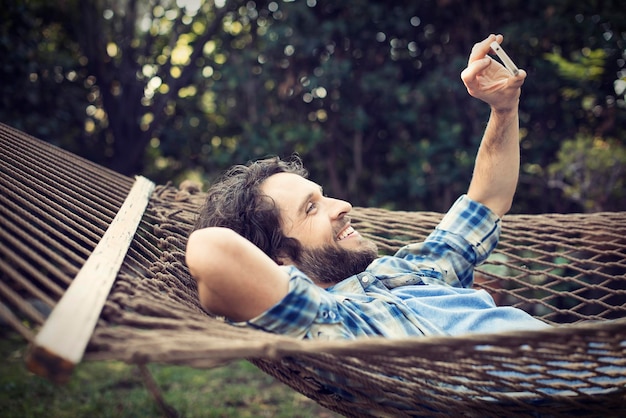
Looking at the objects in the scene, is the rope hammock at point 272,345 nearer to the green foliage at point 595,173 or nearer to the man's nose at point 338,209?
the man's nose at point 338,209

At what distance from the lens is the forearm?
162 centimetres

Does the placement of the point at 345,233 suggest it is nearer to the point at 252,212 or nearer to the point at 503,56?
the point at 252,212

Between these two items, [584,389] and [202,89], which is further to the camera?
[202,89]

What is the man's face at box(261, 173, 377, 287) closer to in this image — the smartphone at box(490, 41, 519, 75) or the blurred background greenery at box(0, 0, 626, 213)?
the smartphone at box(490, 41, 519, 75)

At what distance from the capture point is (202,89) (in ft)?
11.6

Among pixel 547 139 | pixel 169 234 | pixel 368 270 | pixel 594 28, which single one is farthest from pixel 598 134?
pixel 169 234

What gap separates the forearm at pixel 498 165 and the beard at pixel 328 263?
52 cm

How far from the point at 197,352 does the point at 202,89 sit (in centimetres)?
303

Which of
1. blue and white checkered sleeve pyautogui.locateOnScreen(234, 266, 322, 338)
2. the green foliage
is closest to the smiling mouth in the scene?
blue and white checkered sleeve pyautogui.locateOnScreen(234, 266, 322, 338)

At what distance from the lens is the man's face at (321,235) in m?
1.39

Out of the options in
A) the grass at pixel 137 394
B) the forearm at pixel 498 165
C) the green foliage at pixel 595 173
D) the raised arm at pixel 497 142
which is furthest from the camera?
the green foliage at pixel 595 173

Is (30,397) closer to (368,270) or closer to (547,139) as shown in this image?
(368,270)

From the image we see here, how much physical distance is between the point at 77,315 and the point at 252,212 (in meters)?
0.69

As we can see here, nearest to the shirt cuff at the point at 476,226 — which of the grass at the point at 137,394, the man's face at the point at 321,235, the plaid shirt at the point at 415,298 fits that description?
the plaid shirt at the point at 415,298
